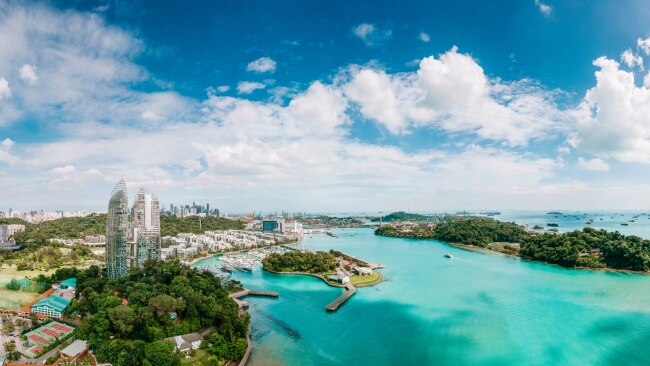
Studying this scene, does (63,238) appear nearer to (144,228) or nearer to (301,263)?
(144,228)

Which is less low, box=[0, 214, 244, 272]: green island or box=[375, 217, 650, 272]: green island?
box=[0, 214, 244, 272]: green island

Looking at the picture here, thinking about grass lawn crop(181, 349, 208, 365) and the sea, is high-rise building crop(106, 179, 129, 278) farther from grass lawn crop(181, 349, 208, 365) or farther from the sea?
grass lawn crop(181, 349, 208, 365)

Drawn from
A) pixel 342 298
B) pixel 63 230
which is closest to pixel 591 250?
pixel 342 298

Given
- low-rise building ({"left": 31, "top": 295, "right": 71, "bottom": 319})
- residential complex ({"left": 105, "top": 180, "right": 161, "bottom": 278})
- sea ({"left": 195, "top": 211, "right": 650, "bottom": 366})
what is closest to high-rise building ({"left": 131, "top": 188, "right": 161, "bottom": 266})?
residential complex ({"left": 105, "top": 180, "right": 161, "bottom": 278})

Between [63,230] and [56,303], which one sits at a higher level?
[63,230]

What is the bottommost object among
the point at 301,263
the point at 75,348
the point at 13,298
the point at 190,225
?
the point at 75,348

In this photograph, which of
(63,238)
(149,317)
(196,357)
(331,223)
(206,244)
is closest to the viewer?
(196,357)

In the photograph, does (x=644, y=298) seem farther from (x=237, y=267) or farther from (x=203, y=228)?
(x=203, y=228)

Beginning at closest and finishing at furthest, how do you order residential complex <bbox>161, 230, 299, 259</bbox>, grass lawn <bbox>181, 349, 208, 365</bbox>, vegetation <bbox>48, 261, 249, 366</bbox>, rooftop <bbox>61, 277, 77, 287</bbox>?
vegetation <bbox>48, 261, 249, 366</bbox> → grass lawn <bbox>181, 349, 208, 365</bbox> → rooftop <bbox>61, 277, 77, 287</bbox> → residential complex <bbox>161, 230, 299, 259</bbox>
